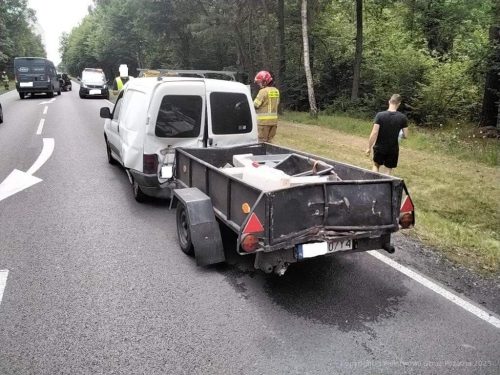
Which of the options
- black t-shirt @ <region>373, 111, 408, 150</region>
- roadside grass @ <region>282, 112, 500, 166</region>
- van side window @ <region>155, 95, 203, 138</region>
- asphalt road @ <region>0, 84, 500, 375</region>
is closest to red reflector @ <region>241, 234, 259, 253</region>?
asphalt road @ <region>0, 84, 500, 375</region>

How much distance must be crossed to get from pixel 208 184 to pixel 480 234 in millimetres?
3682

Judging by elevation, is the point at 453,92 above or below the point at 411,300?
above

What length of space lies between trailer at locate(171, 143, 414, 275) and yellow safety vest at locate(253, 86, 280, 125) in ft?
14.1

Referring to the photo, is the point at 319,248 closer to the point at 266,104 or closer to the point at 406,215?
the point at 406,215

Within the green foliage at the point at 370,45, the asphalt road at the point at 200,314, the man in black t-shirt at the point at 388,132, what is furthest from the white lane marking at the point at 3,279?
the green foliage at the point at 370,45

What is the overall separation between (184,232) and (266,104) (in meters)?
4.89

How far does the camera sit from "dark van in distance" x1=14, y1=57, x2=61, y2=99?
2880cm

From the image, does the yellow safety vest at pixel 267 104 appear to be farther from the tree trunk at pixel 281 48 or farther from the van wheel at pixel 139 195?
the tree trunk at pixel 281 48

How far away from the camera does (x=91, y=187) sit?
8008mm

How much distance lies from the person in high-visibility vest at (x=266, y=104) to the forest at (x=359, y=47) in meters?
7.68

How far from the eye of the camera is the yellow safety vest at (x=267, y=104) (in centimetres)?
927

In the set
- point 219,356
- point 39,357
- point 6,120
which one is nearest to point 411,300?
point 219,356

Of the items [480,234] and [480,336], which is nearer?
[480,336]

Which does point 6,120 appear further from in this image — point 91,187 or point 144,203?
point 144,203
